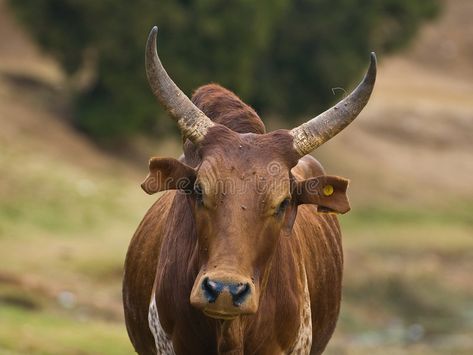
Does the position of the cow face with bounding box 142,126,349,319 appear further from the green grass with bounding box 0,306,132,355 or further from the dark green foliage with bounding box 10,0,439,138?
the dark green foliage with bounding box 10,0,439,138

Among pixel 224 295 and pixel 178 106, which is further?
pixel 178 106

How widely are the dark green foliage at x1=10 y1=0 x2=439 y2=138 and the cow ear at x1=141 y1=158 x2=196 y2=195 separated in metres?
29.9

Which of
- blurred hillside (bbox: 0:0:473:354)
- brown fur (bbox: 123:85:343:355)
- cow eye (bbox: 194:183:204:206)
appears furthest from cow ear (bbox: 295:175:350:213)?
blurred hillside (bbox: 0:0:473:354)

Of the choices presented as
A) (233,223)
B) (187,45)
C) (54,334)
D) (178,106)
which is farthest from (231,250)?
(187,45)

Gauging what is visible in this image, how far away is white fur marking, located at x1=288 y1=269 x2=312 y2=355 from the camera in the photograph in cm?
934

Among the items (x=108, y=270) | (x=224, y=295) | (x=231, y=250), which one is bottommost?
(x=224, y=295)

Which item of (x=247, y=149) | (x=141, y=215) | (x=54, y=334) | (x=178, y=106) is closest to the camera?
(x=247, y=149)

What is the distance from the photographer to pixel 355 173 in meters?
48.8

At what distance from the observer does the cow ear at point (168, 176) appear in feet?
28.2

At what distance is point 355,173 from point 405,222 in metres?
7.63

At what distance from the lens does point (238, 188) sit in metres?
8.32

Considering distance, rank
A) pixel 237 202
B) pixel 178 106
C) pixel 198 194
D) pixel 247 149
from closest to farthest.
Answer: pixel 237 202, pixel 198 194, pixel 247 149, pixel 178 106

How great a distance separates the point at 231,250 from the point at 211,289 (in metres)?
0.34

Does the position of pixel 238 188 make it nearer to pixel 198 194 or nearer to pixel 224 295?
pixel 198 194
